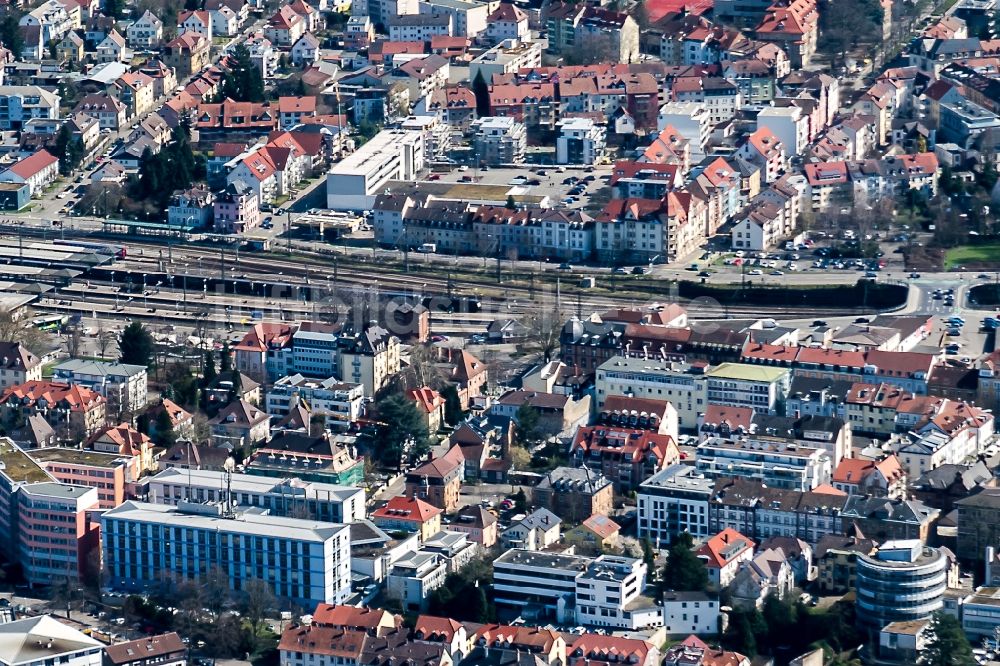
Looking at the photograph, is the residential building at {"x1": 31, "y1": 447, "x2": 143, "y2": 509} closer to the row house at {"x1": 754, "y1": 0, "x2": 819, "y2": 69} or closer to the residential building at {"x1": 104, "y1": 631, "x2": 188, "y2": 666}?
the residential building at {"x1": 104, "y1": 631, "x2": 188, "y2": 666}

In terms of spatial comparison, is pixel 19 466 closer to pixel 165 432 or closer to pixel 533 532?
pixel 165 432

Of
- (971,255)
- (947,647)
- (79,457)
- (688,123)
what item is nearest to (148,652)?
(79,457)

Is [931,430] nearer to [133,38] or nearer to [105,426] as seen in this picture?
[105,426]

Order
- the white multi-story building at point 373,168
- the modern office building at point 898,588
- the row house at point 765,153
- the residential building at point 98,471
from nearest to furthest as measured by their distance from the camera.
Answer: the modern office building at point 898,588 → the residential building at point 98,471 → the white multi-story building at point 373,168 → the row house at point 765,153

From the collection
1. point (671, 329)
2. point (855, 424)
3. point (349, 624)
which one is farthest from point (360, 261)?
point (349, 624)

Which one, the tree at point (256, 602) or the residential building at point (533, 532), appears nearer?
the tree at point (256, 602)

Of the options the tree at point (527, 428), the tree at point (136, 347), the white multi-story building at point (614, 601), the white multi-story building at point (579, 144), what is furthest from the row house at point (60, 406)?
the white multi-story building at point (579, 144)

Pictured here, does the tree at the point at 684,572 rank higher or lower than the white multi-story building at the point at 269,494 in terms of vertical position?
lower

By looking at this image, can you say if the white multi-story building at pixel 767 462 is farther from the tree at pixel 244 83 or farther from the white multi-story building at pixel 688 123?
the tree at pixel 244 83
